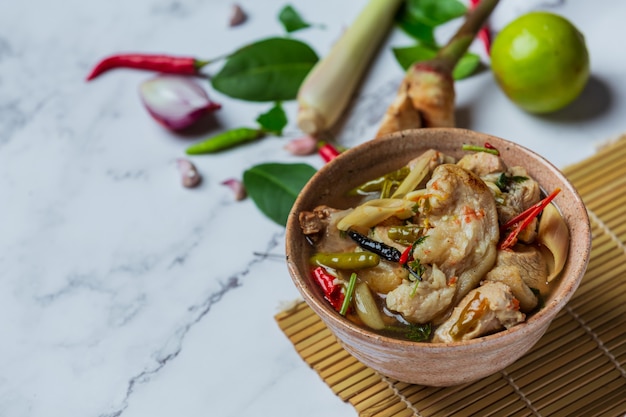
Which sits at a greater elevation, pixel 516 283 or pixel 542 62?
pixel 542 62

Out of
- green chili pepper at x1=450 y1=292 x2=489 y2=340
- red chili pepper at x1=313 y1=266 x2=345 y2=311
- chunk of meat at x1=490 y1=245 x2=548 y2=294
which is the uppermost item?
chunk of meat at x1=490 y1=245 x2=548 y2=294

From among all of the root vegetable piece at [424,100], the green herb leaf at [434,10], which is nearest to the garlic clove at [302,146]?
the root vegetable piece at [424,100]

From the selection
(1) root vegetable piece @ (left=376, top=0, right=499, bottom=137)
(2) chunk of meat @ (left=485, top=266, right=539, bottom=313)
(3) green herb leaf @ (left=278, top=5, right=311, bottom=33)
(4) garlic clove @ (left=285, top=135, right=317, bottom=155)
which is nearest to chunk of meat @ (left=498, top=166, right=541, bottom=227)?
(2) chunk of meat @ (left=485, top=266, right=539, bottom=313)

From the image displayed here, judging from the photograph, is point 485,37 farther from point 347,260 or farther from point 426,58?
point 347,260

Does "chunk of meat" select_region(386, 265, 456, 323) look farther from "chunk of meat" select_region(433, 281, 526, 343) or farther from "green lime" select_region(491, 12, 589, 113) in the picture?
"green lime" select_region(491, 12, 589, 113)

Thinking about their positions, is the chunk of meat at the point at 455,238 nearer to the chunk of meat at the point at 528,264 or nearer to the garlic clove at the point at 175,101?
the chunk of meat at the point at 528,264

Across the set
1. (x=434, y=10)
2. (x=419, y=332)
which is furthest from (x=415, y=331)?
(x=434, y=10)
